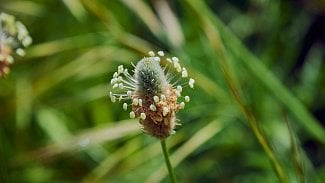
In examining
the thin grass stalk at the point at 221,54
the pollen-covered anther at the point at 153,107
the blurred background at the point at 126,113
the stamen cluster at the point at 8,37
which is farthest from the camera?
the blurred background at the point at 126,113

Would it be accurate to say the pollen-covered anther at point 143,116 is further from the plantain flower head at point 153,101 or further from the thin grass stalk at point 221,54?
the thin grass stalk at point 221,54

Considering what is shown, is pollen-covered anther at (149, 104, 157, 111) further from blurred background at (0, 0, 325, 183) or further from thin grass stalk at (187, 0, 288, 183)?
blurred background at (0, 0, 325, 183)

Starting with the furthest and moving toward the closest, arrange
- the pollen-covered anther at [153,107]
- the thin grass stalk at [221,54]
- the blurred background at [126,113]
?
the blurred background at [126,113], the thin grass stalk at [221,54], the pollen-covered anther at [153,107]

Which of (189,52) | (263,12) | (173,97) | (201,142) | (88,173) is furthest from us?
(263,12)

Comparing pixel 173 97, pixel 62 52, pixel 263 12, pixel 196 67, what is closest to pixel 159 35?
pixel 196 67

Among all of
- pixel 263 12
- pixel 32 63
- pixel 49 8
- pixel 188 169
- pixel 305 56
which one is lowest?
pixel 188 169

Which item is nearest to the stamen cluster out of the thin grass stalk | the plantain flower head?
the plantain flower head

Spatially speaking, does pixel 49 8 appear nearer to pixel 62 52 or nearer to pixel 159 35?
pixel 62 52

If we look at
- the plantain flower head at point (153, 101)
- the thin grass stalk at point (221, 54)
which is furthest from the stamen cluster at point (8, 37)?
the thin grass stalk at point (221, 54)
